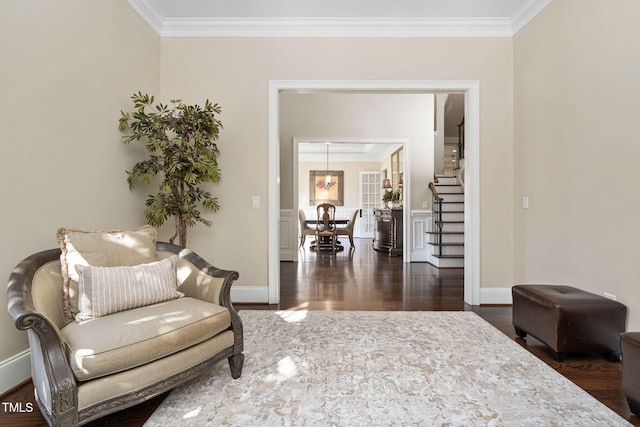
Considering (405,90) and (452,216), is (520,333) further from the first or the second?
(452,216)

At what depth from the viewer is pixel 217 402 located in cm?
169

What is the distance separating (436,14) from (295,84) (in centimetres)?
164

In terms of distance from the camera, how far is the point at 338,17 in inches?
132

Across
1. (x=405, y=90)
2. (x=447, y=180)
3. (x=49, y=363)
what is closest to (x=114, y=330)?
(x=49, y=363)

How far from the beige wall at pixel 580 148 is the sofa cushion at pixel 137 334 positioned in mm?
2703

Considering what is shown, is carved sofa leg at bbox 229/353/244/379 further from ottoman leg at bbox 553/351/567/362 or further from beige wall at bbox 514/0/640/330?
beige wall at bbox 514/0/640/330

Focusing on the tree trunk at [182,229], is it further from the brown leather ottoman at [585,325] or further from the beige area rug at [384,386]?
the brown leather ottoman at [585,325]

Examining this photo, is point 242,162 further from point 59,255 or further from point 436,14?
point 436,14

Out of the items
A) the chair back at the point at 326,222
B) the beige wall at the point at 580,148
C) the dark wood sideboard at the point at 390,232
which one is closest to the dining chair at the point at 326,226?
the chair back at the point at 326,222

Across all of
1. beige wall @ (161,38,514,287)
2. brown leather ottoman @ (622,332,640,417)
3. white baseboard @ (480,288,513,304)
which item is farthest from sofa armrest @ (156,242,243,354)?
white baseboard @ (480,288,513,304)

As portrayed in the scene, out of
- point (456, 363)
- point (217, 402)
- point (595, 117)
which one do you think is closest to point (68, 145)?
point (217, 402)

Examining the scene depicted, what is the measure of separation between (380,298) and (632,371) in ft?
7.45

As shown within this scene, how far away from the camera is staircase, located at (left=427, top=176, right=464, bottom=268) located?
558 centimetres

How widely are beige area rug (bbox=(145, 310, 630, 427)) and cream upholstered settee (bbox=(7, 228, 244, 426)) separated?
209 mm
